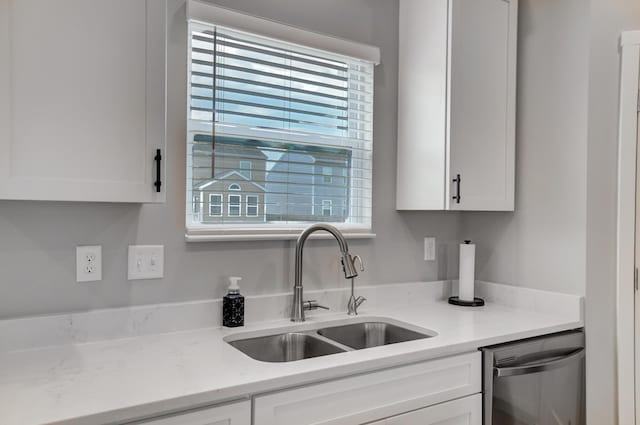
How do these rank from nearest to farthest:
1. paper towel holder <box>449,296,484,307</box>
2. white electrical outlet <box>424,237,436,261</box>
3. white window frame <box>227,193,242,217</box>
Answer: white window frame <box>227,193,242,217</box> → paper towel holder <box>449,296,484,307</box> → white electrical outlet <box>424,237,436,261</box>

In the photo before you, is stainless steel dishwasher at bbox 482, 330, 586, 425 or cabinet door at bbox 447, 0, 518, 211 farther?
cabinet door at bbox 447, 0, 518, 211

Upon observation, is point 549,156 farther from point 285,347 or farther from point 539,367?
point 285,347

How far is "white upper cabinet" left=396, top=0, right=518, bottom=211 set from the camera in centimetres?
209

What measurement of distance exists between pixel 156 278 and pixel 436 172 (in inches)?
48.5

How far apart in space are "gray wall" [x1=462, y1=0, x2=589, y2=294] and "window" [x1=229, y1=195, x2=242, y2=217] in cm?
129

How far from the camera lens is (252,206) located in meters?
1.95

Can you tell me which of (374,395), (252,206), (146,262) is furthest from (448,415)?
(146,262)

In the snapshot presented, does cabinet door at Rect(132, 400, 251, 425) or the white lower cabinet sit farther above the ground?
cabinet door at Rect(132, 400, 251, 425)

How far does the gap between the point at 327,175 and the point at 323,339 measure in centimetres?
74

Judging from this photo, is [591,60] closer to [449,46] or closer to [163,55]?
[449,46]

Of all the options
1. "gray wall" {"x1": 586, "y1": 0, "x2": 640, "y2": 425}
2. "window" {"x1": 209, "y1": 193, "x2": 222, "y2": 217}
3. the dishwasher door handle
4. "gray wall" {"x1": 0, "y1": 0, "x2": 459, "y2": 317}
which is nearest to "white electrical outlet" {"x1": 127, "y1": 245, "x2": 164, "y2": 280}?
"gray wall" {"x1": 0, "y1": 0, "x2": 459, "y2": 317}

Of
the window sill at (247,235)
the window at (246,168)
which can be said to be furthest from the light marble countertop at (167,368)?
the window at (246,168)

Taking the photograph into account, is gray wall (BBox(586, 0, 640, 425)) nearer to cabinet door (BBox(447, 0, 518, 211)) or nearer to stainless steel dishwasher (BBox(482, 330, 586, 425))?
stainless steel dishwasher (BBox(482, 330, 586, 425))

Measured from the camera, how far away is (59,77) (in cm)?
128
